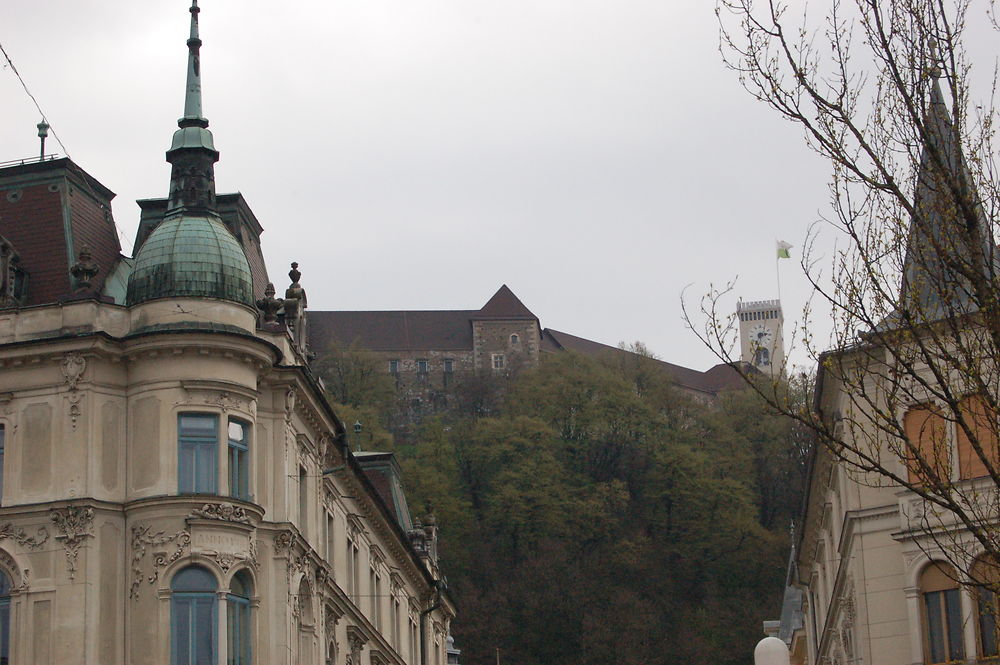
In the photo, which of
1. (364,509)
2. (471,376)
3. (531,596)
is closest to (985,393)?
(364,509)

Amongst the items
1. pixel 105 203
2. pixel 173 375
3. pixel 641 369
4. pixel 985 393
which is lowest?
pixel 985 393

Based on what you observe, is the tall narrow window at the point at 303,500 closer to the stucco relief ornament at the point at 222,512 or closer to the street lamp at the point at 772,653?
the stucco relief ornament at the point at 222,512

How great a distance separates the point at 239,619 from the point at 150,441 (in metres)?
3.75

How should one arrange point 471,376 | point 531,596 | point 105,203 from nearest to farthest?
point 105,203, point 531,596, point 471,376

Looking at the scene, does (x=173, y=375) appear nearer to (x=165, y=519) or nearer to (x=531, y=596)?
(x=165, y=519)

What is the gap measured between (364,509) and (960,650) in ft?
53.9

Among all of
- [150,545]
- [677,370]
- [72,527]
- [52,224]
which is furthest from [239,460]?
[677,370]

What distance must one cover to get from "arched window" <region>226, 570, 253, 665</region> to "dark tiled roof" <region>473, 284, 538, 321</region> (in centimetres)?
14406

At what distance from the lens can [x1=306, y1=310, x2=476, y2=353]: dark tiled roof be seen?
579 feet

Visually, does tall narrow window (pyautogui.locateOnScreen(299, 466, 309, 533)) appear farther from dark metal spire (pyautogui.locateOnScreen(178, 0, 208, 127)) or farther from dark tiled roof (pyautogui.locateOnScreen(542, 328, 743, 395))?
dark tiled roof (pyautogui.locateOnScreen(542, 328, 743, 395))

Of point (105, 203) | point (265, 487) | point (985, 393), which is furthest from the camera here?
point (105, 203)

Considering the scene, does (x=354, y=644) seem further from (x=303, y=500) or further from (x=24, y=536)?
(x=24, y=536)

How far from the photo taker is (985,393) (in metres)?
15.9

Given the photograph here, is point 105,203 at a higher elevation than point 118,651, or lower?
higher
